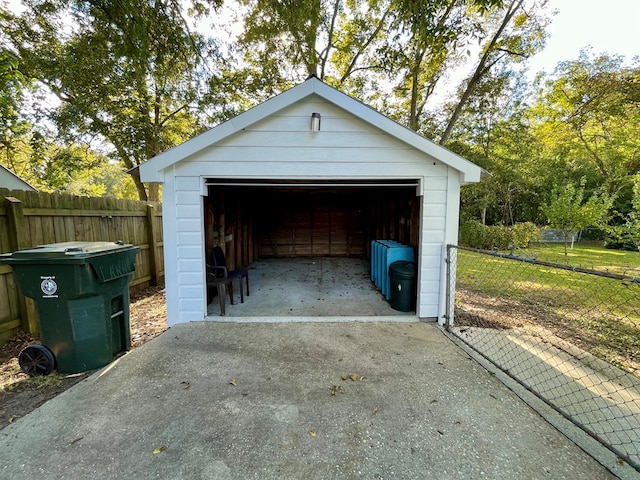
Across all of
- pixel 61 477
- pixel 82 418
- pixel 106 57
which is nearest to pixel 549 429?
pixel 61 477

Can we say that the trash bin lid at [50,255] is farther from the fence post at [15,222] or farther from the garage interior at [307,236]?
the garage interior at [307,236]

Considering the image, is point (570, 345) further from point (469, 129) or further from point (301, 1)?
point (469, 129)

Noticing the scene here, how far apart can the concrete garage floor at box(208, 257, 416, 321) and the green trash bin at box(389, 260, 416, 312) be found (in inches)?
5.2

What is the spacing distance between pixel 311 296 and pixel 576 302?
5.33m

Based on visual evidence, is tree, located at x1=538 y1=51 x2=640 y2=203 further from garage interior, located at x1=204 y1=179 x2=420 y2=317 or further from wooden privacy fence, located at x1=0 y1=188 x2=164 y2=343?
wooden privacy fence, located at x1=0 y1=188 x2=164 y2=343

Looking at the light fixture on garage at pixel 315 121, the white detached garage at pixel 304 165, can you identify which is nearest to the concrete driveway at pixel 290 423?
the white detached garage at pixel 304 165

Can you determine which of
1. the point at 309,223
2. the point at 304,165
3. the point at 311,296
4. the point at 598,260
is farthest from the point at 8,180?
the point at 598,260

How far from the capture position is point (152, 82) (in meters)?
10.2

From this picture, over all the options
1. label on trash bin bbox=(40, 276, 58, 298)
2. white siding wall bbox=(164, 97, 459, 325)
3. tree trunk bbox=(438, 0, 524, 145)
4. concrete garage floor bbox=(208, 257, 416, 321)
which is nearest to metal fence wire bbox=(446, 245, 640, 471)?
white siding wall bbox=(164, 97, 459, 325)

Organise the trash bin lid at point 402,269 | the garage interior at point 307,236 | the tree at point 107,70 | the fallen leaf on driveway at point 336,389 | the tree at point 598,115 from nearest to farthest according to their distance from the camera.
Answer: the fallen leaf on driveway at point 336,389 < the trash bin lid at point 402,269 < the garage interior at point 307,236 < the tree at point 107,70 < the tree at point 598,115

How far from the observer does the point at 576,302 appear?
5.71 meters

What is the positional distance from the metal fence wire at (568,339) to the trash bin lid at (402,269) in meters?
0.61

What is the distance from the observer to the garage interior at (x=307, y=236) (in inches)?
191

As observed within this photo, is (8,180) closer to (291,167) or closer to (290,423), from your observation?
(291,167)
